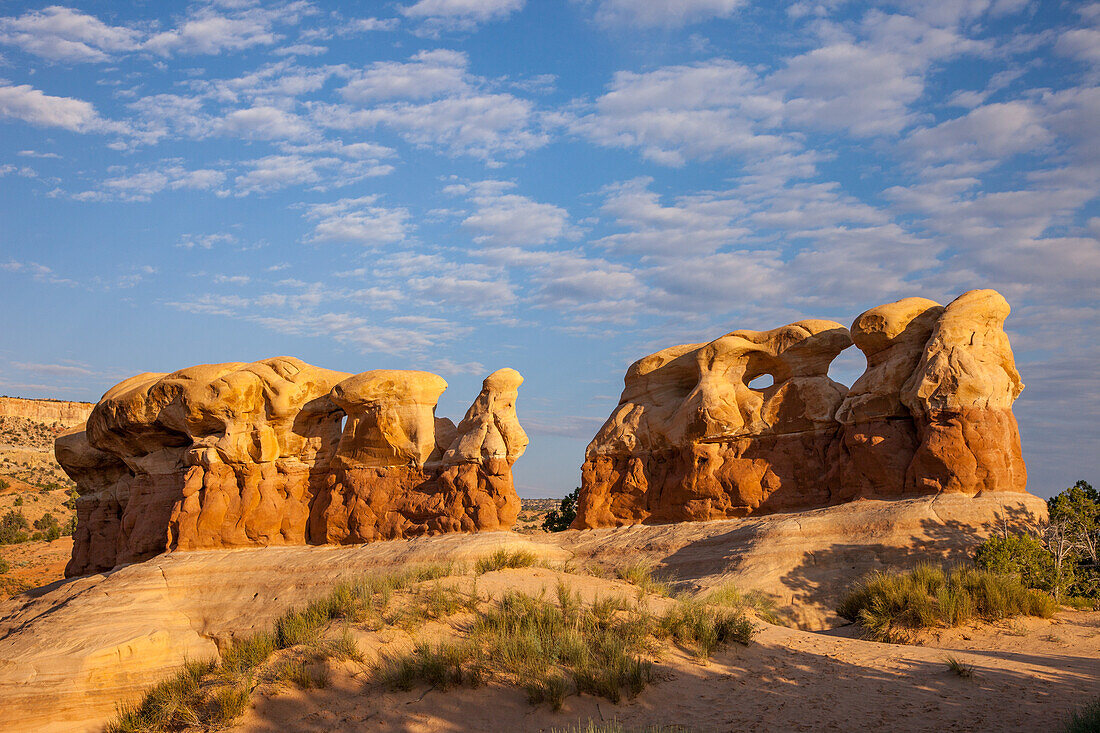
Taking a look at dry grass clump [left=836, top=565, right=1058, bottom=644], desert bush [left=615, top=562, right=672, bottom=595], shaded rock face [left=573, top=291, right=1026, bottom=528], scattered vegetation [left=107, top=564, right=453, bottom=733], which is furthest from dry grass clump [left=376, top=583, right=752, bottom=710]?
shaded rock face [left=573, top=291, right=1026, bottom=528]

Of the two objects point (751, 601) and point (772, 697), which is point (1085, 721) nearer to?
point (772, 697)

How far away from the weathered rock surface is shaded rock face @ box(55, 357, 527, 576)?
93 centimetres

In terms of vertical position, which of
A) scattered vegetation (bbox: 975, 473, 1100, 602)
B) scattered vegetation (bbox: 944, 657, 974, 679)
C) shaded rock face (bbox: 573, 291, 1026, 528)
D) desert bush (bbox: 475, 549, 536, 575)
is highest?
shaded rock face (bbox: 573, 291, 1026, 528)

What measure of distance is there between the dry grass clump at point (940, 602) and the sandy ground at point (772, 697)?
128cm

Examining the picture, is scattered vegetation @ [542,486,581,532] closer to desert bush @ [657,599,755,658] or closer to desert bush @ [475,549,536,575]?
desert bush @ [475,549,536,575]

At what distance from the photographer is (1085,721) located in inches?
307

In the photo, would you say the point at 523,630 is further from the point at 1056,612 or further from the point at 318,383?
the point at 318,383

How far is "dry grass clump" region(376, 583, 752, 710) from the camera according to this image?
979cm

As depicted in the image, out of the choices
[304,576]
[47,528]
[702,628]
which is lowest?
[47,528]

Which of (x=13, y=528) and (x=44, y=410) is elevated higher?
(x=44, y=410)

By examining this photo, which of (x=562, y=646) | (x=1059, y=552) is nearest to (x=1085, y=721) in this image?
(x=562, y=646)

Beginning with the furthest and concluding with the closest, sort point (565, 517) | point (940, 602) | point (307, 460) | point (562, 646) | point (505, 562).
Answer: point (565, 517), point (307, 460), point (505, 562), point (940, 602), point (562, 646)

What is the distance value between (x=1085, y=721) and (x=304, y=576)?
54.3 feet

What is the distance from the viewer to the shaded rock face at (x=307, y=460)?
21359 millimetres
